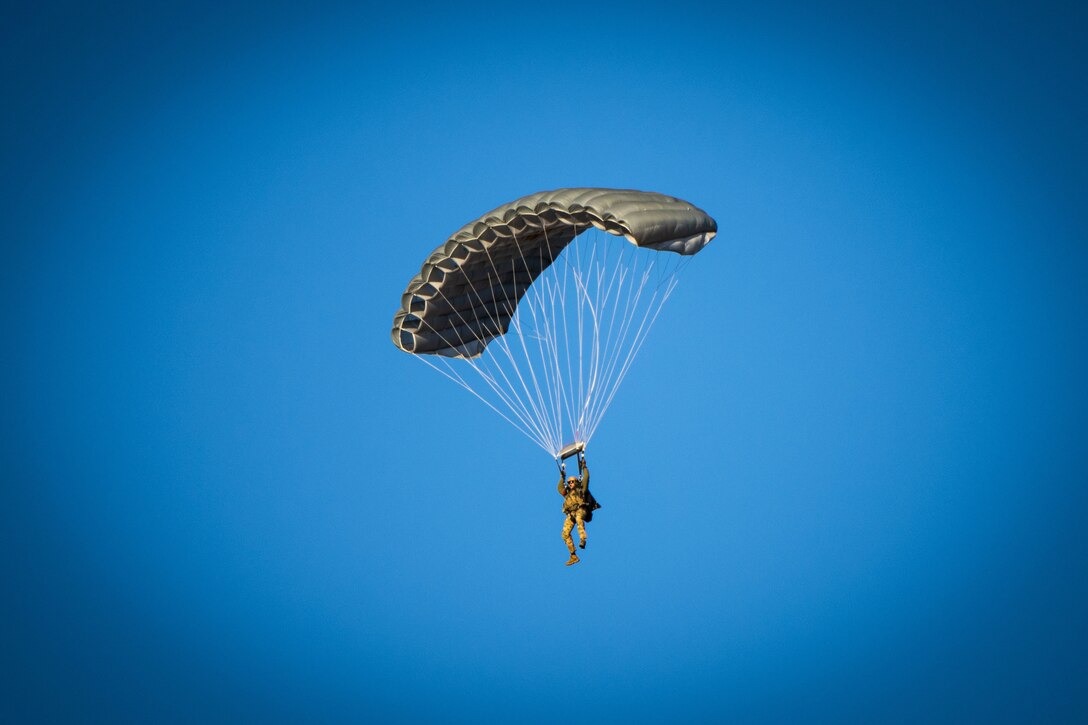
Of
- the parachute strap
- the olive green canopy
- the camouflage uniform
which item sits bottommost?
the camouflage uniform

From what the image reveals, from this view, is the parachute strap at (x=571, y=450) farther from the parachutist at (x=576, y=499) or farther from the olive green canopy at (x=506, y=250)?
the olive green canopy at (x=506, y=250)

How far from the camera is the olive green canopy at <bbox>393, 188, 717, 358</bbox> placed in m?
18.5

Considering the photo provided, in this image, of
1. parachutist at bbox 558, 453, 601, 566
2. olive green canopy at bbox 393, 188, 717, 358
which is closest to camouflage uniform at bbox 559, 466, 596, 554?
parachutist at bbox 558, 453, 601, 566

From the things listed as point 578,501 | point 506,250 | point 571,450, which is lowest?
point 578,501

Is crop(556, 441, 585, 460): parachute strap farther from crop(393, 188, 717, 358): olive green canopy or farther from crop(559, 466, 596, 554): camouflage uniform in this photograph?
crop(393, 188, 717, 358): olive green canopy

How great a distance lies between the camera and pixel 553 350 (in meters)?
20.5

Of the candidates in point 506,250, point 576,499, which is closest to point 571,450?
point 576,499

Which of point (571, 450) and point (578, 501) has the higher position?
point (571, 450)

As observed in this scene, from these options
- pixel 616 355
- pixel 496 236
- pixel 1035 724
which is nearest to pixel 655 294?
pixel 616 355

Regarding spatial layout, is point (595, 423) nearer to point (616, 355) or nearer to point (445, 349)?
point (616, 355)

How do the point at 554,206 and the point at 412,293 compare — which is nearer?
the point at 554,206

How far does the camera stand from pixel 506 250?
69.4ft

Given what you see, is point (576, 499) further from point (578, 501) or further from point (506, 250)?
point (506, 250)

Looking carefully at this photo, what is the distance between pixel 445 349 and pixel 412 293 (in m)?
1.58
